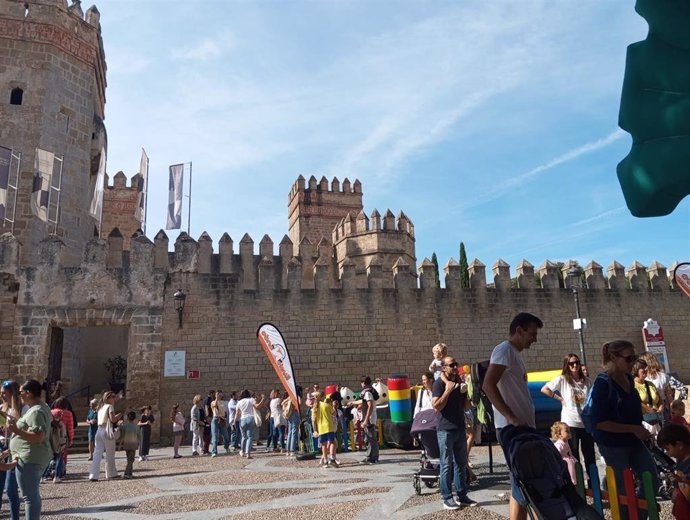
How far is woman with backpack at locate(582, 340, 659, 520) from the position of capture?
152 inches

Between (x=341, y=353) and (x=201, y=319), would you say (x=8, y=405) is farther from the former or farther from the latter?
(x=341, y=353)

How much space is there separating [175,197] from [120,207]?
734 centimetres

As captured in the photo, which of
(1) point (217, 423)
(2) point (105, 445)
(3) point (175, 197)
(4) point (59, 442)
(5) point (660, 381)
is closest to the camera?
(5) point (660, 381)

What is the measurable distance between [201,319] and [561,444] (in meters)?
11.3

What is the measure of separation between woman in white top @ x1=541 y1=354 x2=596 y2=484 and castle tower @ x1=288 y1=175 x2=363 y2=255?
25.5 meters

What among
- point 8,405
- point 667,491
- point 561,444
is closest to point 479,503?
point 561,444

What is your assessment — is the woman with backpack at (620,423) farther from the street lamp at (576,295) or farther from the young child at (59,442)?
the street lamp at (576,295)

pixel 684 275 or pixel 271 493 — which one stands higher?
pixel 684 275

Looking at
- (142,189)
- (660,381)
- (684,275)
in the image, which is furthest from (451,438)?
(142,189)

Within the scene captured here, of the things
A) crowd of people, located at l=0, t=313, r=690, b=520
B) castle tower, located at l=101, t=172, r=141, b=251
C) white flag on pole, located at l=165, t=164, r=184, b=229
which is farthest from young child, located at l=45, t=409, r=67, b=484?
castle tower, located at l=101, t=172, r=141, b=251

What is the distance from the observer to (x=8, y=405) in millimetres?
5020

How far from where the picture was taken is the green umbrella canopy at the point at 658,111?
2.22 meters

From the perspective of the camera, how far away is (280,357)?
1050 centimetres

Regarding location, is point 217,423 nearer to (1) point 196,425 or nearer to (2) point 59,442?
(1) point 196,425
